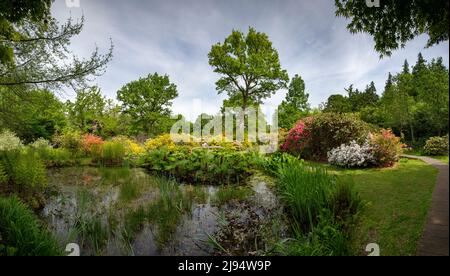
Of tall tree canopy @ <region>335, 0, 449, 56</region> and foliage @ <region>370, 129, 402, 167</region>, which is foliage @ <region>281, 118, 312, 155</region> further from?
tall tree canopy @ <region>335, 0, 449, 56</region>

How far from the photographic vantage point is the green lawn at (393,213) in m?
2.63

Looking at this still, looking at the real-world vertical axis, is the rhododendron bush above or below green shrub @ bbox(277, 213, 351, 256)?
above

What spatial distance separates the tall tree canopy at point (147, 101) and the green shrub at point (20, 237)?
19180mm

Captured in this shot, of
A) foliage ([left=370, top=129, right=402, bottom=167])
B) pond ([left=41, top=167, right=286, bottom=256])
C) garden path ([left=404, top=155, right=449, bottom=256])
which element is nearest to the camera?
garden path ([left=404, top=155, right=449, bottom=256])

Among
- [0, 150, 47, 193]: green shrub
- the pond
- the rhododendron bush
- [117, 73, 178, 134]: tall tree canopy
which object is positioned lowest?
the pond

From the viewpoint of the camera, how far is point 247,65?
20.9 m

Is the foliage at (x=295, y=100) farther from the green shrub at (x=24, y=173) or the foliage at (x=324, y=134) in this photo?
the green shrub at (x=24, y=173)

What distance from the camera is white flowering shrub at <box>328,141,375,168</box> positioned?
7410 mm

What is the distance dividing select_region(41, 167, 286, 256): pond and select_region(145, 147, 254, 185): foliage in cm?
70

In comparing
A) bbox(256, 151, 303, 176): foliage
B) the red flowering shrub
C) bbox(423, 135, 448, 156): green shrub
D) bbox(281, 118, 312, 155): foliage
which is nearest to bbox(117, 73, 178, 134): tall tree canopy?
the red flowering shrub

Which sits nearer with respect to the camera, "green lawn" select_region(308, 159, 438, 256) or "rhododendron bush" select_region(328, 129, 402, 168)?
"green lawn" select_region(308, 159, 438, 256)

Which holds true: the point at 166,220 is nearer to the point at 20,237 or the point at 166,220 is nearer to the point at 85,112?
the point at 20,237

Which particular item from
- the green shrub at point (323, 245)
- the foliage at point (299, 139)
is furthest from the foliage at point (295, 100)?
the green shrub at point (323, 245)
